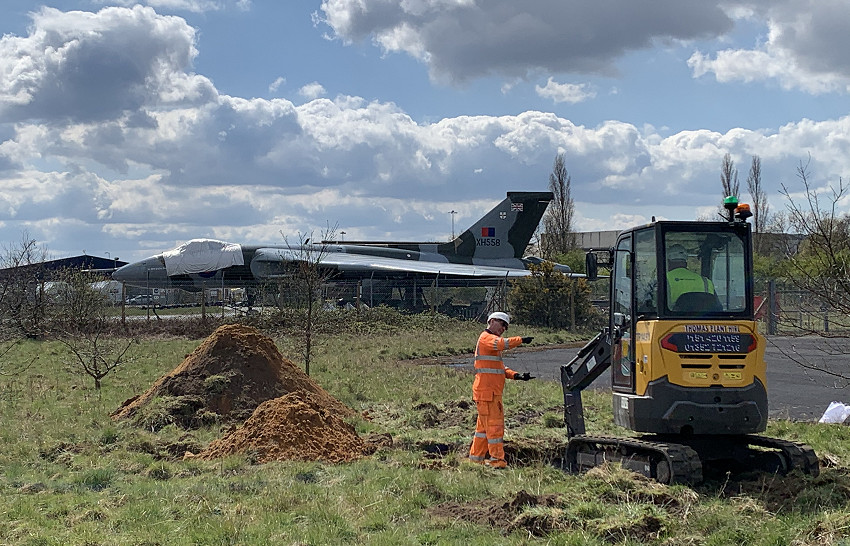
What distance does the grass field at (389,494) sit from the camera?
257 inches

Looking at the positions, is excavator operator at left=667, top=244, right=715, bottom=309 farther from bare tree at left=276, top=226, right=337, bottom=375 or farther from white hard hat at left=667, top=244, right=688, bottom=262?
bare tree at left=276, top=226, right=337, bottom=375

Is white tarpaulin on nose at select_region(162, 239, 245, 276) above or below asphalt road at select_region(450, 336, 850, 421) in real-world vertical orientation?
above

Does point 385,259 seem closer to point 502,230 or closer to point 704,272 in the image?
point 502,230

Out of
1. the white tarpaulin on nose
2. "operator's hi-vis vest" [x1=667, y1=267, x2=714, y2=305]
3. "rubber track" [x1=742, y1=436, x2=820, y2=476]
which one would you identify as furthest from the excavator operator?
the white tarpaulin on nose

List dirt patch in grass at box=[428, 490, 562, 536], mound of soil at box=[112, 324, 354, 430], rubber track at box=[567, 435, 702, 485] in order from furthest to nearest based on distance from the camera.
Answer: mound of soil at box=[112, 324, 354, 430] < rubber track at box=[567, 435, 702, 485] < dirt patch in grass at box=[428, 490, 562, 536]

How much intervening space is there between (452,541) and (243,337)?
27.4 feet

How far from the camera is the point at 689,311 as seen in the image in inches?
323

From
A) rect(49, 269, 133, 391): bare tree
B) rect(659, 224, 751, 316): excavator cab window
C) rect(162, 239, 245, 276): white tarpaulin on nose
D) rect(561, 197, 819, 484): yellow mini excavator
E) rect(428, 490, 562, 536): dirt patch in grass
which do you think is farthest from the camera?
rect(162, 239, 245, 276): white tarpaulin on nose

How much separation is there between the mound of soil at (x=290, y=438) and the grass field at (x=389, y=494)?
0.93ft

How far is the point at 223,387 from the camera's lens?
42.7 feet

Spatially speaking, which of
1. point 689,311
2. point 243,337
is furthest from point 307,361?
point 689,311

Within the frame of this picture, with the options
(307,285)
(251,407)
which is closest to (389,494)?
(251,407)

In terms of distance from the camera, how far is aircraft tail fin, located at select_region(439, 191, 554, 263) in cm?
4500

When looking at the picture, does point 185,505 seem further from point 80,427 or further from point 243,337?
point 243,337
